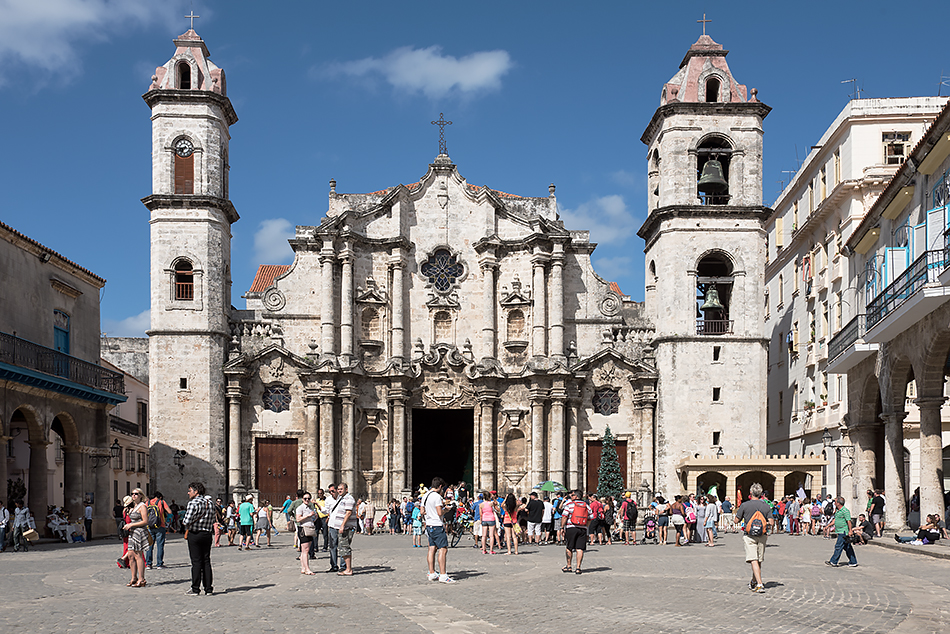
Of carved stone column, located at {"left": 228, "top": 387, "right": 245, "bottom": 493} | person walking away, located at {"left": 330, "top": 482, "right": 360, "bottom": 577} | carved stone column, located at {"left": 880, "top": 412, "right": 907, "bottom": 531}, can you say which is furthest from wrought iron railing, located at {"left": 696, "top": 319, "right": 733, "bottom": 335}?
person walking away, located at {"left": 330, "top": 482, "right": 360, "bottom": 577}

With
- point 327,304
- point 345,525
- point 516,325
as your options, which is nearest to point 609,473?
point 516,325

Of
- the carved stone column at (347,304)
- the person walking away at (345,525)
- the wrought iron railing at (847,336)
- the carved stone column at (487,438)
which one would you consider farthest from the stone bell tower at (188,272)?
the person walking away at (345,525)

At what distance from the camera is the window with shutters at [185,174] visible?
1676 inches

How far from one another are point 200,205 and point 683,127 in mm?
19239

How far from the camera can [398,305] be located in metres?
43.6

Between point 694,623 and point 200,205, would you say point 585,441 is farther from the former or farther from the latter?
point 694,623

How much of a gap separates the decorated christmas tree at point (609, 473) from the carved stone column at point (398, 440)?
7.67 meters

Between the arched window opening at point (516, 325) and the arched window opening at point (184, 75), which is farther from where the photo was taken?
the arched window opening at point (516, 325)

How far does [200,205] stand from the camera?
139 ft

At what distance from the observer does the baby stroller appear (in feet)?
Answer: 102

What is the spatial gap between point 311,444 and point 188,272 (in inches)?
322

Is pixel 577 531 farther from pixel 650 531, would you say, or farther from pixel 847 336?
pixel 650 531

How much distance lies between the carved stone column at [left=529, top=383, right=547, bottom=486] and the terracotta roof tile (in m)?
18.3

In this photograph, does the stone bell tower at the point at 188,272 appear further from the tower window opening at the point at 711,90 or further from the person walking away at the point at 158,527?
the person walking away at the point at 158,527
